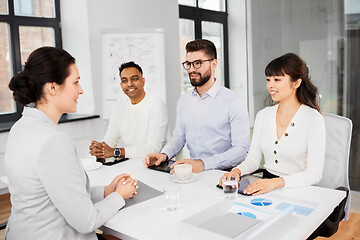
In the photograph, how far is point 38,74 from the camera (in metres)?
1.40


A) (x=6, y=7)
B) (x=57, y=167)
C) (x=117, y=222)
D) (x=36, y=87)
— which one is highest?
(x=6, y=7)

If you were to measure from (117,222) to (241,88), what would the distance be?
363 centimetres

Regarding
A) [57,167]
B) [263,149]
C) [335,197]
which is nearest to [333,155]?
[263,149]

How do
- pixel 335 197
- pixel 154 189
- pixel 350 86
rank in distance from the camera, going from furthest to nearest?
pixel 350 86
pixel 154 189
pixel 335 197

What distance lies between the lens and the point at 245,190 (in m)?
1.63

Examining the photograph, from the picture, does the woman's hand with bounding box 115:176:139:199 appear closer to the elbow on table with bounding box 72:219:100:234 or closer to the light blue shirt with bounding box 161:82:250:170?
the elbow on table with bounding box 72:219:100:234

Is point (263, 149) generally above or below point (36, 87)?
below

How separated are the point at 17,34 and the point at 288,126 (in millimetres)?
3577

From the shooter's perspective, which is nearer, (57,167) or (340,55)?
(57,167)

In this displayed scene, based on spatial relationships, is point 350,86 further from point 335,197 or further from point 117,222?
point 117,222

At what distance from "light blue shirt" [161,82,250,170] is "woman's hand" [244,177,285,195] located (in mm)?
801

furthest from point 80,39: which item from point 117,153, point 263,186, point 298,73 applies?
point 263,186

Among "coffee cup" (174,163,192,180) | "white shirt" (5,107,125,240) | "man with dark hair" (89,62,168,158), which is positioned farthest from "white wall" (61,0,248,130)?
"white shirt" (5,107,125,240)

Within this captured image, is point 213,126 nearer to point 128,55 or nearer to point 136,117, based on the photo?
point 136,117
